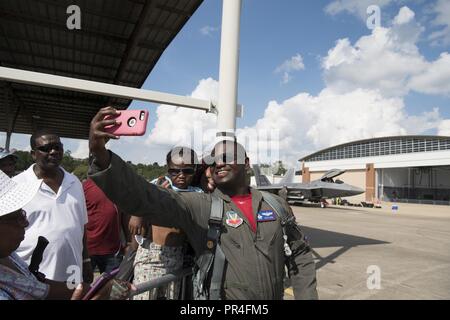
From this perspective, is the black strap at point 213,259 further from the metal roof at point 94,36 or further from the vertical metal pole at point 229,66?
the metal roof at point 94,36

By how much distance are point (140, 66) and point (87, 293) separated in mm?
9772

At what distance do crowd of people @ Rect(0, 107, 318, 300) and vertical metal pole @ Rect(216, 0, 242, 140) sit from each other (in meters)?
1.16

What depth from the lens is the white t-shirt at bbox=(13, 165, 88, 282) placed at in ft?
8.22

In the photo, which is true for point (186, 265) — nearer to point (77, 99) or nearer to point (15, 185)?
point (15, 185)

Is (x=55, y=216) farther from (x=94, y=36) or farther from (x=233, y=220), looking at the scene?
(x=94, y=36)

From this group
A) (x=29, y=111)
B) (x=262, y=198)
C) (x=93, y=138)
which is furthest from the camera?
(x=29, y=111)

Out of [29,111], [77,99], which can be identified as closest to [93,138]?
[77,99]

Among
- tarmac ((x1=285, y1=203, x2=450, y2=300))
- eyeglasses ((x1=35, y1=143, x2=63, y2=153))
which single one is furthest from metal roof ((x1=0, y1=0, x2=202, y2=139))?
tarmac ((x1=285, y1=203, x2=450, y2=300))

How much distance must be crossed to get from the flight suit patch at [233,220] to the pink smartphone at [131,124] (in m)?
0.92

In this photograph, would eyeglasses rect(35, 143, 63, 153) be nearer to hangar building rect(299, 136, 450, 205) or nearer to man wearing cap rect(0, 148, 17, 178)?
man wearing cap rect(0, 148, 17, 178)
